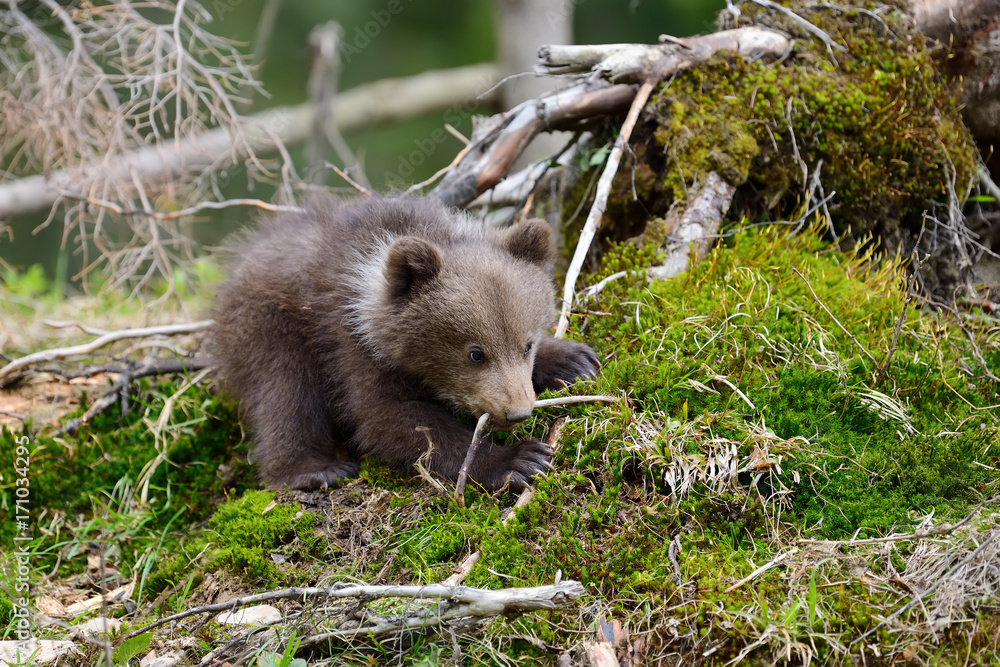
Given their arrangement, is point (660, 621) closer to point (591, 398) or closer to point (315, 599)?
point (591, 398)

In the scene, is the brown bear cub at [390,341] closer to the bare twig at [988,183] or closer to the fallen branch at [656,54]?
the fallen branch at [656,54]

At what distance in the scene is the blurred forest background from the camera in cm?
1316

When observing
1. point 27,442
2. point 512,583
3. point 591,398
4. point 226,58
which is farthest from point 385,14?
point 512,583

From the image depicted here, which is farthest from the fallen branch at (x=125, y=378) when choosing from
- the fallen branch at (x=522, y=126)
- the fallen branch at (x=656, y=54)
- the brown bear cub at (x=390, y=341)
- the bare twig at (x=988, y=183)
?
the bare twig at (x=988, y=183)

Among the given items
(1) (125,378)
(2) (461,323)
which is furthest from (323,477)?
(1) (125,378)

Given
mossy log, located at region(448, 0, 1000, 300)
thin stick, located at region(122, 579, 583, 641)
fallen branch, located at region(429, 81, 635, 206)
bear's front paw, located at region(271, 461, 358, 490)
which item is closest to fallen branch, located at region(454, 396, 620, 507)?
thin stick, located at region(122, 579, 583, 641)

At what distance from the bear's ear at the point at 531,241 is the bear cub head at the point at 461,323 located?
0.16 m

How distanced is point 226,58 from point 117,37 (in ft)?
2.67

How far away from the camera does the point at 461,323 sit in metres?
3.77

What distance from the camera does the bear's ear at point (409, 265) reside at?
3.71 m

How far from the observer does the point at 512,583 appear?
A: 9.95 ft

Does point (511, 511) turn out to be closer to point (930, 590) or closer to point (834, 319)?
point (930, 590)

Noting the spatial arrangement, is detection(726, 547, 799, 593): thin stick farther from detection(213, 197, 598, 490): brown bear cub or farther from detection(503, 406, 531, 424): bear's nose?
detection(503, 406, 531, 424): bear's nose

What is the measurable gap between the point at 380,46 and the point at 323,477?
12662mm
